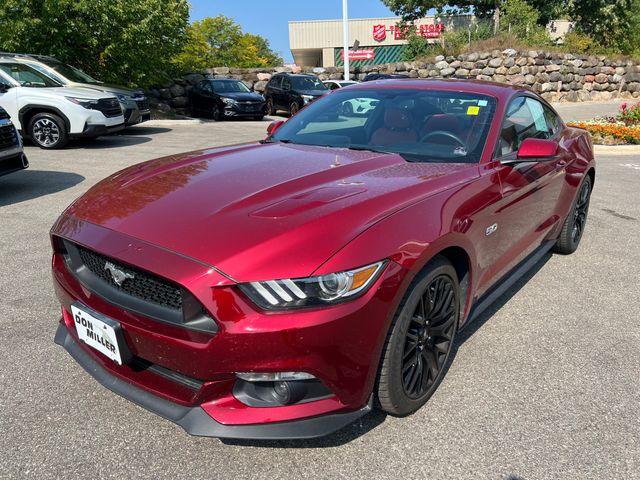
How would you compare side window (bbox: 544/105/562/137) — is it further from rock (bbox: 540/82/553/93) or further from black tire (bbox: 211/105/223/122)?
rock (bbox: 540/82/553/93)

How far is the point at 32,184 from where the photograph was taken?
7.21 m

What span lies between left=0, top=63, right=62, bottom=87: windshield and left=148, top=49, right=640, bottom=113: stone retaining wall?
12830mm

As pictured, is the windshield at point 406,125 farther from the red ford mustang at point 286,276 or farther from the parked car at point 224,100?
the parked car at point 224,100

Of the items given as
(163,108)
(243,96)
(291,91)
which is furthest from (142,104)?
(291,91)

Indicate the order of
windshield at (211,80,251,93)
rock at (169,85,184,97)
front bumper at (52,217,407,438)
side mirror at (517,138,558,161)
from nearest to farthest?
front bumper at (52,217,407,438) < side mirror at (517,138,558,161) < windshield at (211,80,251,93) < rock at (169,85,184,97)

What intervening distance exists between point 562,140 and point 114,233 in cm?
373

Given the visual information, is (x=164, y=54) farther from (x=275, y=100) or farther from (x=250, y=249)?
(x=250, y=249)

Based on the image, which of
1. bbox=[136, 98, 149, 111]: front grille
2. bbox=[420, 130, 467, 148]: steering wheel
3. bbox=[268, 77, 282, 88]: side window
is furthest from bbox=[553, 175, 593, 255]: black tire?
bbox=[268, 77, 282, 88]: side window

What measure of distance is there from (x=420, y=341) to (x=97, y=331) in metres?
1.42

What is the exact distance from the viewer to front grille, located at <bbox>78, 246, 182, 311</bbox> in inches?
78.2

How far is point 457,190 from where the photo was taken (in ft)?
8.52

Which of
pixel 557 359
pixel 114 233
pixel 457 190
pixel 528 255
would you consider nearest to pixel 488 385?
pixel 557 359

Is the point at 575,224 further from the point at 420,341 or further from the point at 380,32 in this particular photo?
the point at 380,32

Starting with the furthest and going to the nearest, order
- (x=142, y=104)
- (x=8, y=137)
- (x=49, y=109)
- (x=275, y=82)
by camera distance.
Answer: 1. (x=275, y=82)
2. (x=142, y=104)
3. (x=49, y=109)
4. (x=8, y=137)
